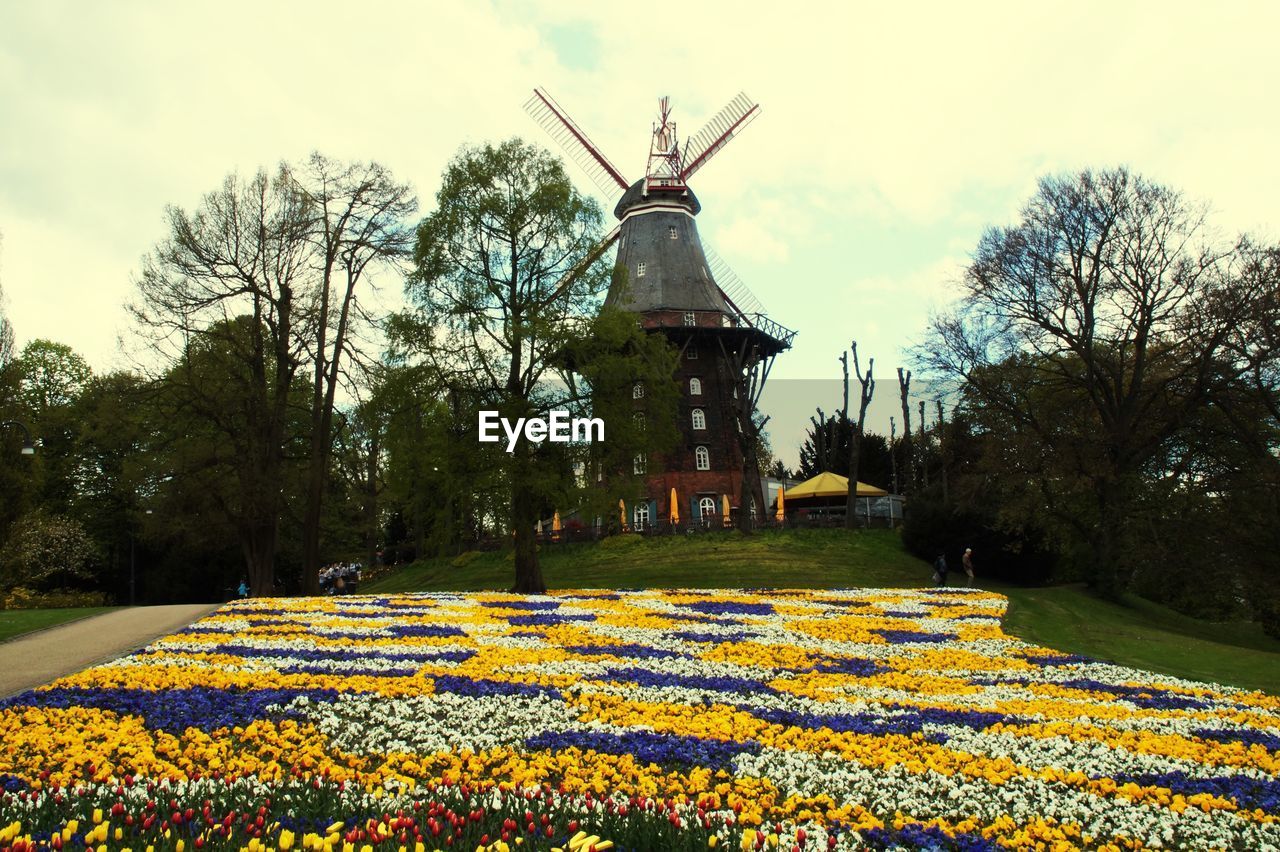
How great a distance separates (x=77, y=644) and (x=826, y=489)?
43629 millimetres

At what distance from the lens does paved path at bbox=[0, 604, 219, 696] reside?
47.8ft

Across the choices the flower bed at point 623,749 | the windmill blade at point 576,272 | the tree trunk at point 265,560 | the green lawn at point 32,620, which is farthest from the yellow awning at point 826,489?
the green lawn at point 32,620

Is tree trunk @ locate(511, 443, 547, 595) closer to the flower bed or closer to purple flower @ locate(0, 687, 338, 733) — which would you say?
the flower bed

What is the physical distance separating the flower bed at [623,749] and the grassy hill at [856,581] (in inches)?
149

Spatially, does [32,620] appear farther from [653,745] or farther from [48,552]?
[48,552]

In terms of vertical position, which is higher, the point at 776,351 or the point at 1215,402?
the point at 776,351

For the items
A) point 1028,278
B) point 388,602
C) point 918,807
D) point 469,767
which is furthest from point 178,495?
point 918,807

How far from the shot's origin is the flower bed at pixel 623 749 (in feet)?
22.9

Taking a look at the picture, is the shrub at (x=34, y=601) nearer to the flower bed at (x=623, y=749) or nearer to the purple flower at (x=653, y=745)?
the flower bed at (x=623, y=749)

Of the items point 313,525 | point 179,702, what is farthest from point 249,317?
point 179,702

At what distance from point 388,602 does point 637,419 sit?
10.3 meters

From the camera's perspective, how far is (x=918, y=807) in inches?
326

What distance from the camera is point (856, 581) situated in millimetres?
38938

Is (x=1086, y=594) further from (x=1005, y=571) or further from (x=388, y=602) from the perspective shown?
(x=388, y=602)
